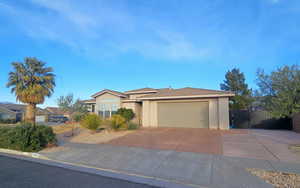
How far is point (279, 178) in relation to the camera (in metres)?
3.88

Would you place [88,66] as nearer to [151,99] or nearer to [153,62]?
[153,62]

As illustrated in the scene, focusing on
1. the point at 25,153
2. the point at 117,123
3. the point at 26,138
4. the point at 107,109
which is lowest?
the point at 25,153

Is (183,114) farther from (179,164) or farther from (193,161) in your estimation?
(179,164)

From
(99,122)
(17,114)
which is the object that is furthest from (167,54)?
(17,114)

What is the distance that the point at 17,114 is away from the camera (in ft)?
106

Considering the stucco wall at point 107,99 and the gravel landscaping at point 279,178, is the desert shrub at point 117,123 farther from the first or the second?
the gravel landscaping at point 279,178

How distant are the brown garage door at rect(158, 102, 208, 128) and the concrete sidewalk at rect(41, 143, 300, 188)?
783 centimetres

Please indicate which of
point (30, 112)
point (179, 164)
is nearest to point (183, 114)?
point (179, 164)

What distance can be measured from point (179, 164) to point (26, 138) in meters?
7.06

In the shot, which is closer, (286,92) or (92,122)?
(286,92)

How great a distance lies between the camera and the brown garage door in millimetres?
13305

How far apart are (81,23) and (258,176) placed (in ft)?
44.1

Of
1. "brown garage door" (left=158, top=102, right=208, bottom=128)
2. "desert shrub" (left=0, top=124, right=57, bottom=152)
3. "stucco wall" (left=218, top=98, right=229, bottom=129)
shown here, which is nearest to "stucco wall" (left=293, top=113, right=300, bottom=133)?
"stucco wall" (left=218, top=98, right=229, bottom=129)

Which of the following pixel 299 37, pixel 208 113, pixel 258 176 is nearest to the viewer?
pixel 258 176
